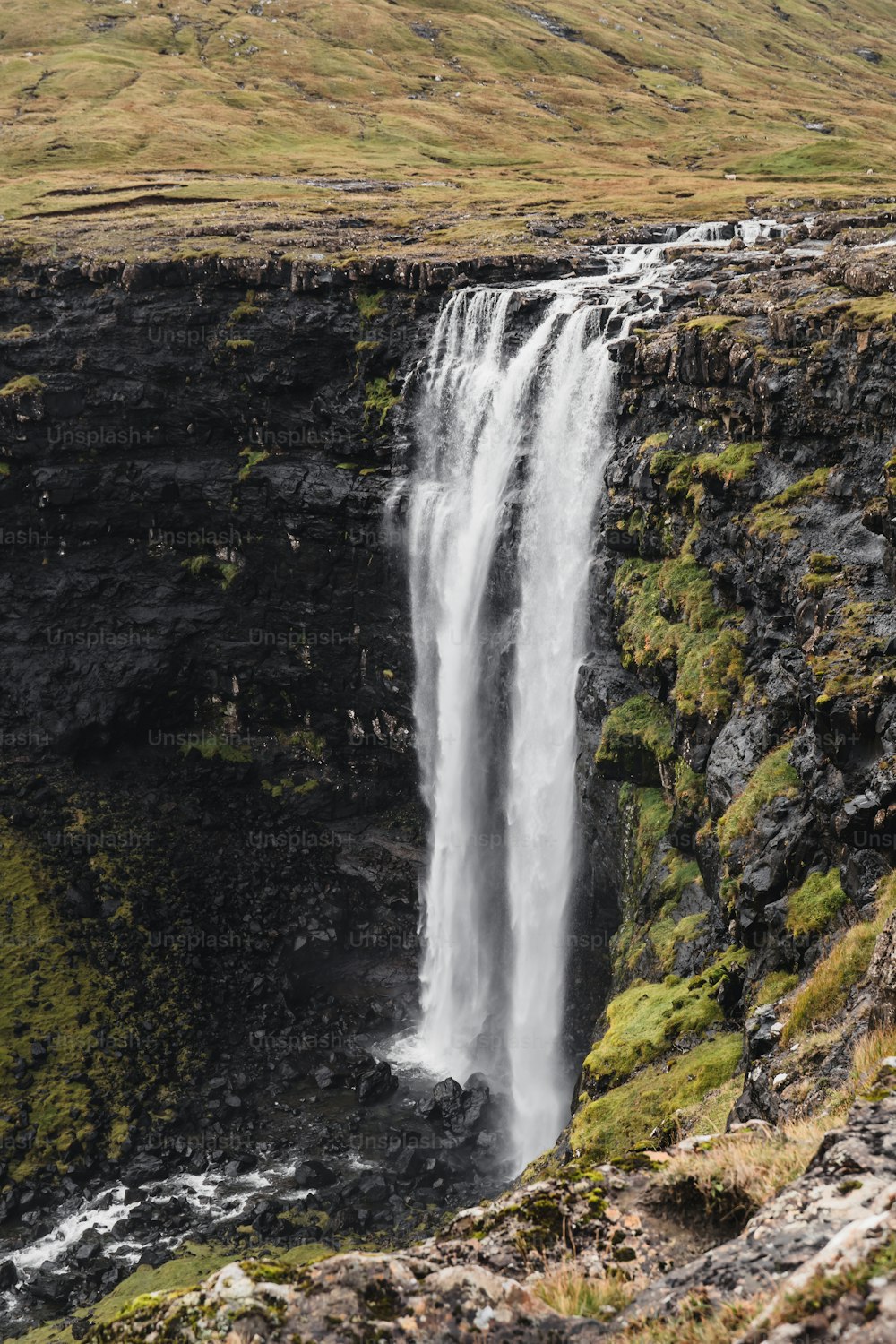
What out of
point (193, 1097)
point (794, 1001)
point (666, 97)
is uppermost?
point (666, 97)

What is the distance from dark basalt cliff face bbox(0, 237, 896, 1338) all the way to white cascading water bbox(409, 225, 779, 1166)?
5.42 ft

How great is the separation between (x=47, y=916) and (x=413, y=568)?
2223 centimetres

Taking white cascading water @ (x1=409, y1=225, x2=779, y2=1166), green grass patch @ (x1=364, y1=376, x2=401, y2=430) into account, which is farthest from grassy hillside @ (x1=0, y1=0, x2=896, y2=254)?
white cascading water @ (x1=409, y1=225, x2=779, y2=1166)

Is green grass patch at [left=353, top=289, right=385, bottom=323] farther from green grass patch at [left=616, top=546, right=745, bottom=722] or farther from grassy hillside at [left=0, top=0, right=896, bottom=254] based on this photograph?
green grass patch at [left=616, top=546, right=745, bottom=722]

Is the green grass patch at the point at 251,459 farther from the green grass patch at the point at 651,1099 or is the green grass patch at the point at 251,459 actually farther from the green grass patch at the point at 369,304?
the green grass patch at the point at 651,1099

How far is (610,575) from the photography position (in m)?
35.2

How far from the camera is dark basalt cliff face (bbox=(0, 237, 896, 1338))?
22453mm

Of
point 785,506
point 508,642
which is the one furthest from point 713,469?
point 508,642

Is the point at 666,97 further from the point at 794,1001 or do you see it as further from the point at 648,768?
the point at 794,1001

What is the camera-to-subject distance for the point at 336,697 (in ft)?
167

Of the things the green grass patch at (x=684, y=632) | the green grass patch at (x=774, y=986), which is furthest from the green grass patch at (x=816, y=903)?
the green grass patch at (x=684, y=632)

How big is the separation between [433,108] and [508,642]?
10099 centimetres

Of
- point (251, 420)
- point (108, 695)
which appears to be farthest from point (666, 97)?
point (108, 695)

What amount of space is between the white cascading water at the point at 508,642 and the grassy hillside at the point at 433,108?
16345 millimetres
